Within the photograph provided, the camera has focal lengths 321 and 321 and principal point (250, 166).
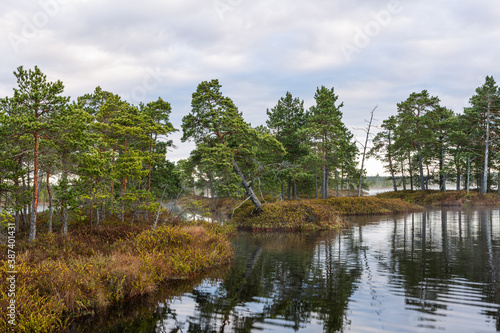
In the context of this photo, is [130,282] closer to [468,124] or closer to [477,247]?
[477,247]

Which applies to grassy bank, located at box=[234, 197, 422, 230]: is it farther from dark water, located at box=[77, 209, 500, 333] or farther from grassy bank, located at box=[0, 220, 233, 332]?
grassy bank, located at box=[0, 220, 233, 332]

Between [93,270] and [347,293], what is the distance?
7667 mm

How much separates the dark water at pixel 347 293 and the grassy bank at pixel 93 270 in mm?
1212

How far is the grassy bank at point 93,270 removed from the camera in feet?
24.9

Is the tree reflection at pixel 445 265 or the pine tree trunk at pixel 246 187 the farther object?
the pine tree trunk at pixel 246 187

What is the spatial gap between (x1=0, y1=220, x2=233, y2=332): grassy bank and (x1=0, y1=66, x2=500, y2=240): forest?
2.99m

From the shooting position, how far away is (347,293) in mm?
9688

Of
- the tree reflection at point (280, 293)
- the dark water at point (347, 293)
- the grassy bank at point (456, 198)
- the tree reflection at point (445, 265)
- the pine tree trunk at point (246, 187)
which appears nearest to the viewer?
the dark water at point (347, 293)

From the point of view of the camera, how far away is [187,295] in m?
9.99

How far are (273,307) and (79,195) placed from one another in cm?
1369

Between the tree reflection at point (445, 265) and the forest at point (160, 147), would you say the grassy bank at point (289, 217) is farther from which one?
the tree reflection at point (445, 265)

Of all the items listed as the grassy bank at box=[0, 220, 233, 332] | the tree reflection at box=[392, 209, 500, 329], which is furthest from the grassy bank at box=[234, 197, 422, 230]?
the grassy bank at box=[0, 220, 233, 332]

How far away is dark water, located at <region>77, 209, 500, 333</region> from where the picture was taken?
753 cm

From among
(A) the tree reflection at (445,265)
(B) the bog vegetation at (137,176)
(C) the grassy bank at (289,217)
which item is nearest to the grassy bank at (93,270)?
(B) the bog vegetation at (137,176)
